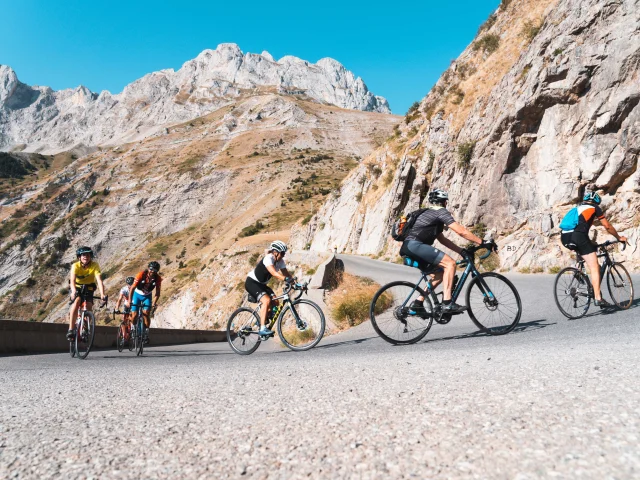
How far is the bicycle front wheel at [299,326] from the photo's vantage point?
7.94 metres

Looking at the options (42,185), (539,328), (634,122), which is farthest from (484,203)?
(42,185)

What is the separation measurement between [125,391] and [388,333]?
434 cm

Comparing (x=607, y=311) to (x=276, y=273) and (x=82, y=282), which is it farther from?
(x=82, y=282)

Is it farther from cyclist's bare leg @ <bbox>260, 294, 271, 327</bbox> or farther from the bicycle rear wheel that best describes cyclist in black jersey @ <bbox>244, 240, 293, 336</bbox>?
the bicycle rear wheel

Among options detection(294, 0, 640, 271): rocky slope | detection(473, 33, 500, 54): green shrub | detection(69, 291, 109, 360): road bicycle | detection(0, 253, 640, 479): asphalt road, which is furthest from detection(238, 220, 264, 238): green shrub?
detection(0, 253, 640, 479): asphalt road

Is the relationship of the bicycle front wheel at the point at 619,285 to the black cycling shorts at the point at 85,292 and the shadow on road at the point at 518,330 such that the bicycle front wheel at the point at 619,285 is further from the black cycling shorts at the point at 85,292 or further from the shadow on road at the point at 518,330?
the black cycling shorts at the point at 85,292

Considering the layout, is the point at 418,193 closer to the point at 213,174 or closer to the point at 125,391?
the point at 125,391

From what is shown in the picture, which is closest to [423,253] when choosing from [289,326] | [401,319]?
[401,319]

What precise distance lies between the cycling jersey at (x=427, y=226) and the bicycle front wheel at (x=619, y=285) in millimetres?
3924

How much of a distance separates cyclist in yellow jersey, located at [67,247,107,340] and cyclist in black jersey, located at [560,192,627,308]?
9.35 meters

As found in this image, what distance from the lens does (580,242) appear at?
309 inches

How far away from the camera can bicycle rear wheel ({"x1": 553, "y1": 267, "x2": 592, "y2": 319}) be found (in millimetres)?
7789

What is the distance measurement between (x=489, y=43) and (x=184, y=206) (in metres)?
83.1

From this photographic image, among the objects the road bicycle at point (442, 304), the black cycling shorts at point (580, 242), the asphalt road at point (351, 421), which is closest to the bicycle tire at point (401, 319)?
the road bicycle at point (442, 304)
